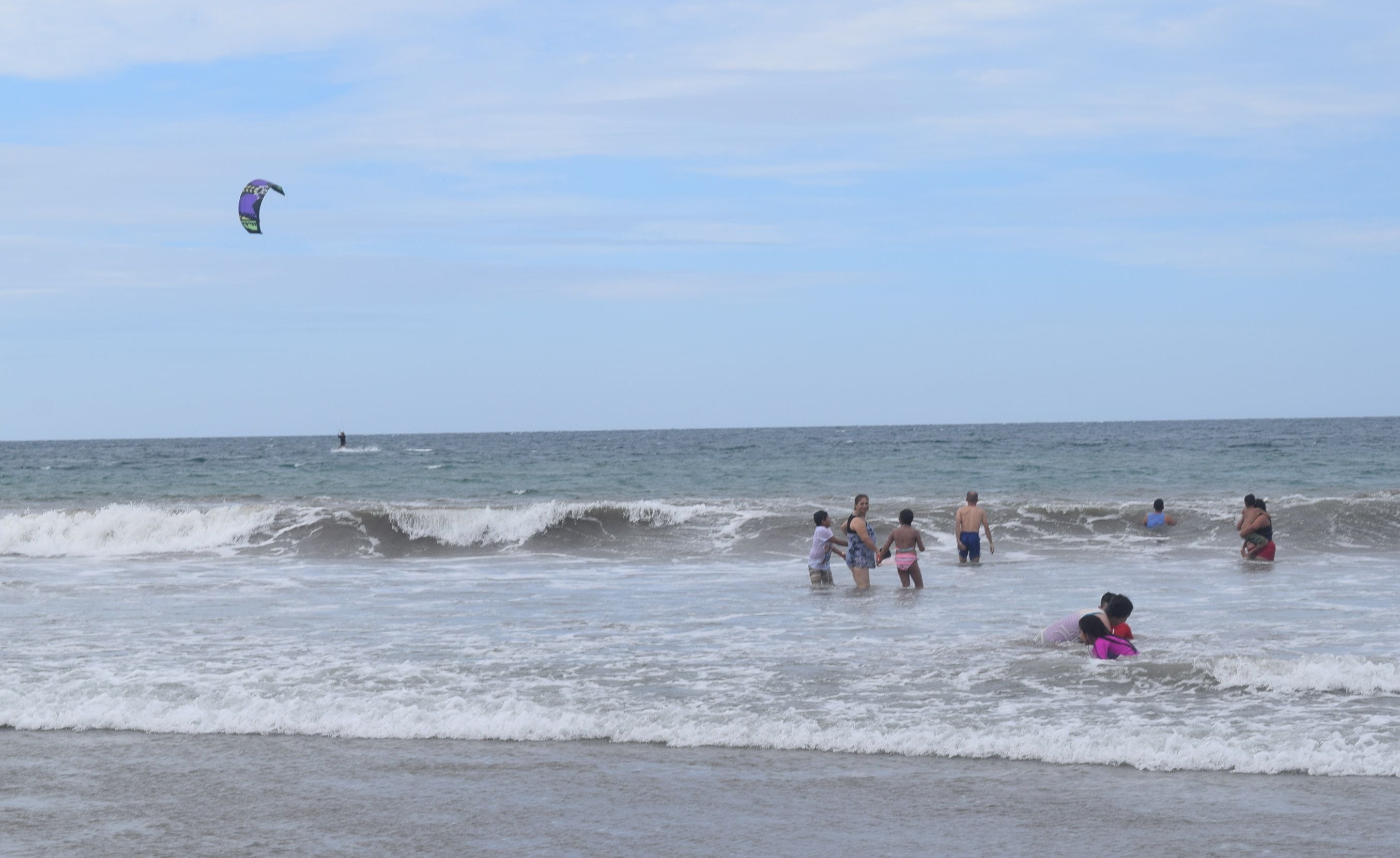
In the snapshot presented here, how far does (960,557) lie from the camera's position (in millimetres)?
20922

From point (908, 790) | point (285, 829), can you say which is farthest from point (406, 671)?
point (908, 790)

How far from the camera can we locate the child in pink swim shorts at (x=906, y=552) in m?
17.2

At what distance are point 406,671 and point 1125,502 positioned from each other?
23777 mm

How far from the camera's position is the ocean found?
259 inches

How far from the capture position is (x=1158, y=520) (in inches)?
989

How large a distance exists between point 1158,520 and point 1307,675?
15.9m

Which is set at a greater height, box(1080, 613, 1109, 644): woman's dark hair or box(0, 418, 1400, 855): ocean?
box(1080, 613, 1109, 644): woman's dark hair

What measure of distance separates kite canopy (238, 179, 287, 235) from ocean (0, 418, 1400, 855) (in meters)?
6.15

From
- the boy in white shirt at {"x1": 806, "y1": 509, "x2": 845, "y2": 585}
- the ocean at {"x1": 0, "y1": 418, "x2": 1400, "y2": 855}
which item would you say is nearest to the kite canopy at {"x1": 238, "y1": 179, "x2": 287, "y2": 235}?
the ocean at {"x1": 0, "y1": 418, "x2": 1400, "y2": 855}

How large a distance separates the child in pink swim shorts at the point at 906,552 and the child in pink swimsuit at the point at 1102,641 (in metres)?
5.76

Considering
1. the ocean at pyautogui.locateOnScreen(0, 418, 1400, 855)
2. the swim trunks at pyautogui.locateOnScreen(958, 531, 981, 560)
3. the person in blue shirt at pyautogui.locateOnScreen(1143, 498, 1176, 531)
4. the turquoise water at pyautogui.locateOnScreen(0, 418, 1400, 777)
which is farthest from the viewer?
the person in blue shirt at pyautogui.locateOnScreen(1143, 498, 1176, 531)

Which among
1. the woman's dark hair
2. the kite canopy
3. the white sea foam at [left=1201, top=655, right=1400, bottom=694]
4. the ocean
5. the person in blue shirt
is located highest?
the kite canopy

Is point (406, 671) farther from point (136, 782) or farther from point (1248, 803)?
point (1248, 803)

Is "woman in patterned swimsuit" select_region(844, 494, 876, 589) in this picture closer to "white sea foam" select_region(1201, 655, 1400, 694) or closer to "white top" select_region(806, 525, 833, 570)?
"white top" select_region(806, 525, 833, 570)
